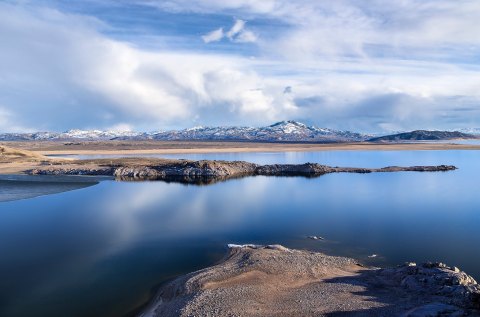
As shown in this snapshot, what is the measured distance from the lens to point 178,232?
29.1 meters

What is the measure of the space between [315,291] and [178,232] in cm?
1391

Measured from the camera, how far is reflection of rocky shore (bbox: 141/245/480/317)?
605 inches

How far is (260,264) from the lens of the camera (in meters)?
20.8

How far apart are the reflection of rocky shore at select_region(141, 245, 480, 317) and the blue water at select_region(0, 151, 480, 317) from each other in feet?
7.82

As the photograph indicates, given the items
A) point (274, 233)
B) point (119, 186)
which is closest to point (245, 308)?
point (274, 233)

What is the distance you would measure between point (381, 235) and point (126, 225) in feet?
61.1

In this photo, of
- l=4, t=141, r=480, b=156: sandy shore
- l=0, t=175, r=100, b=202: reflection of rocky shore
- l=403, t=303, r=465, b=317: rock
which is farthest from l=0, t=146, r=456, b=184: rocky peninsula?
l=403, t=303, r=465, b=317: rock

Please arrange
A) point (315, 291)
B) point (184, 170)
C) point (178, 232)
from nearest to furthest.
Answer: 1. point (315, 291)
2. point (178, 232)
3. point (184, 170)

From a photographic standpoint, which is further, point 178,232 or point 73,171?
point 73,171

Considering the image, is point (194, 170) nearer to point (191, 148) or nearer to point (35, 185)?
point (35, 185)

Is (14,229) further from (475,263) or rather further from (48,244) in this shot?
(475,263)

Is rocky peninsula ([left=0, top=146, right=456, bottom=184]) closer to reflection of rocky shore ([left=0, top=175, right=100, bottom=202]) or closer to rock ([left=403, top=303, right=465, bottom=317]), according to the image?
reflection of rocky shore ([left=0, top=175, right=100, bottom=202])

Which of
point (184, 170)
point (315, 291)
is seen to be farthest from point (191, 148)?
point (315, 291)

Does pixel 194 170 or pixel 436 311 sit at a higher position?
pixel 194 170
